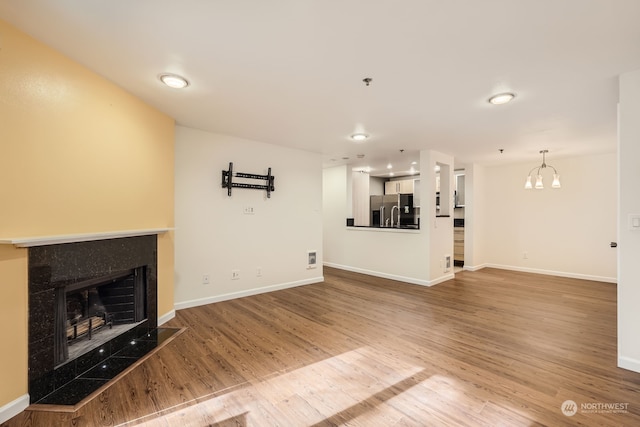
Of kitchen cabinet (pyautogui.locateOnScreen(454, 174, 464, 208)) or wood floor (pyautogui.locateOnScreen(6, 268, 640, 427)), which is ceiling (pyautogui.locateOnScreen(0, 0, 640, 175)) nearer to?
wood floor (pyautogui.locateOnScreen(6, 268, 640, 427))

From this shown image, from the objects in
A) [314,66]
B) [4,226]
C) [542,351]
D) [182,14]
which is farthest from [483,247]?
[4,226]

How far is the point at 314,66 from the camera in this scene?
2156 millimetres

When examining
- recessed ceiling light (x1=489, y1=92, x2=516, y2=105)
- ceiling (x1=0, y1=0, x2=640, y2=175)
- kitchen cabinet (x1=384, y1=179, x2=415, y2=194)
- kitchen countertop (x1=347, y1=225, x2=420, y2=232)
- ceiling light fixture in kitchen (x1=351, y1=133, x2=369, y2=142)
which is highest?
ceiling (x1=0, y1=0, x2=640, y2=175)

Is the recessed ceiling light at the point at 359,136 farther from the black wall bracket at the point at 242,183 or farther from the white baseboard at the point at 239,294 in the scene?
the white baseboard at the point at 239,294

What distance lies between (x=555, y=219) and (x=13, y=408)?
7.85 m

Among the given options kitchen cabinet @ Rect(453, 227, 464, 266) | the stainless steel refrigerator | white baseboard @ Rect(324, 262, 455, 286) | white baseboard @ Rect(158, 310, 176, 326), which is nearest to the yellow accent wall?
white baseboard @ Rect(158, 310, 176, 326)

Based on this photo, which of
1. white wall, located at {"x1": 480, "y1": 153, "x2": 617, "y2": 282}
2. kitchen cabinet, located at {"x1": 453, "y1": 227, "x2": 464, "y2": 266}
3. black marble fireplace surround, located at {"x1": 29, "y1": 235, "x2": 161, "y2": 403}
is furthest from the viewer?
kitchen cabinet, located at {"x1": 453, "y1": 227, "x2": 464, "y2": 266}

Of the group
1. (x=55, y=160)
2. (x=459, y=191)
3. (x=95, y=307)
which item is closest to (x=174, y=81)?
(x=55, y=160)

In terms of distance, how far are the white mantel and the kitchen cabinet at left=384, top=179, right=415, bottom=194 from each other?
6769 mm

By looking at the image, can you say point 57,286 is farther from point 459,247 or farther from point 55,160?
point 459,247

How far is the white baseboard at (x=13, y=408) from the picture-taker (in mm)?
1686

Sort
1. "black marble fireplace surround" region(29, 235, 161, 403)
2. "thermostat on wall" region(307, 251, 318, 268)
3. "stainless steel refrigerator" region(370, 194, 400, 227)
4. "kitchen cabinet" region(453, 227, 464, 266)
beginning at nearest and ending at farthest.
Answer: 1. "black marble fireplace surround" region(29, 235, 161, 403)
2. "thermostat on wall" region(307, 251, 318, 268)
3. "stainless steel refrigerator" region(370, 194, 400, 227)
4. "kitchen cabinet" region(453, 227, 464, 266)

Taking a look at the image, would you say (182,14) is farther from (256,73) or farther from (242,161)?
(242,161)

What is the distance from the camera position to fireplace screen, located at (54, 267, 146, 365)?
211 centimetres
